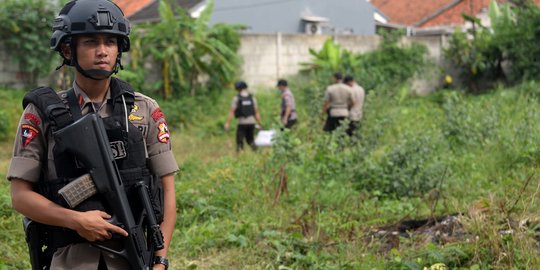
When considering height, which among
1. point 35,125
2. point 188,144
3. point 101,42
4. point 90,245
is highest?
point 101,42

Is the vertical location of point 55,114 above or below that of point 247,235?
above

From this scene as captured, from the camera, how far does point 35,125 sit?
2666 millimetres

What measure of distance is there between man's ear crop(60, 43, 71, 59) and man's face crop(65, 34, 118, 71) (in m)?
0.08

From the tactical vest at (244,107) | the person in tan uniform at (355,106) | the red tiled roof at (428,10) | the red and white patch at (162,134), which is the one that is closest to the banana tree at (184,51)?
the tactical vest at (244,107)

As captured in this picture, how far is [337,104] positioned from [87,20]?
854 centimetres

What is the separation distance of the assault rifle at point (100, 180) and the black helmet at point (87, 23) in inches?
8.8

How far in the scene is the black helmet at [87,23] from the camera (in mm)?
2658

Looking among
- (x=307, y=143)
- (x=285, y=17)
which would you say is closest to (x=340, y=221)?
(x=307, y=143)

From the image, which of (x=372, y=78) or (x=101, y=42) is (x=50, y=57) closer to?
(x=372, y=78)

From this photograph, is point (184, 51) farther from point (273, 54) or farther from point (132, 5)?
point (132, 5)

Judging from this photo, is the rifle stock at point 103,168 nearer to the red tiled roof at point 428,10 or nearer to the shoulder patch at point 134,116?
the shoulder patch at point 134,116

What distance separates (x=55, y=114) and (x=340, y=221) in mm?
3901

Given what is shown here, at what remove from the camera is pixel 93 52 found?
270 centimetres

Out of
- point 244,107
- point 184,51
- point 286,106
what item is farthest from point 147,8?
point 244,107
